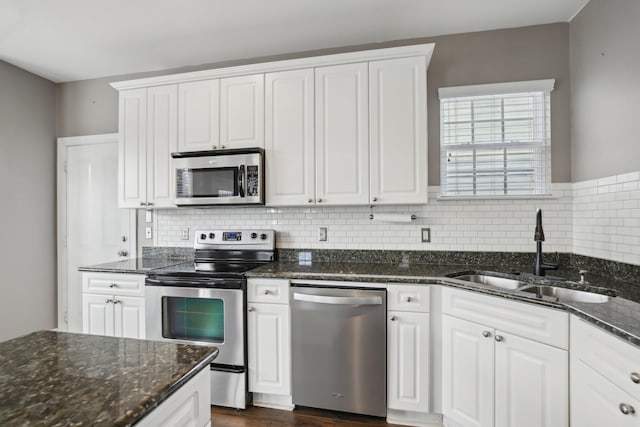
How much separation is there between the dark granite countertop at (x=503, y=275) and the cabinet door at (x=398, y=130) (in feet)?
1.75

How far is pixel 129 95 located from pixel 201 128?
2.53 feet

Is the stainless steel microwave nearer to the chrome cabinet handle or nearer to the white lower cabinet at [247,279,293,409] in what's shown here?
the white lower cabinet at [247,279,293,409]

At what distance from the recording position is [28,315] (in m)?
3.24

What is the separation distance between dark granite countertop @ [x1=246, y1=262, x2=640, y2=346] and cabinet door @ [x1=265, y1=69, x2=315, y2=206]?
57 cm

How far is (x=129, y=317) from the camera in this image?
2533 millimetres

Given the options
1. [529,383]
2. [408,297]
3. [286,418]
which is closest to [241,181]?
[408,297]

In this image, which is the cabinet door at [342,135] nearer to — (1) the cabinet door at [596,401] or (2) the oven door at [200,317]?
(2) the oven door at [200,317]

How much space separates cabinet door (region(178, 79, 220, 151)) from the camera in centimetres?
275

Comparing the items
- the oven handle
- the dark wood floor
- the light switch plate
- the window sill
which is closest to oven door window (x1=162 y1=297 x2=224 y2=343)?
the oven handle

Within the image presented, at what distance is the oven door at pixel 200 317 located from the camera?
7.50 feet

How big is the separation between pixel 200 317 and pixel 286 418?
905 millimetres

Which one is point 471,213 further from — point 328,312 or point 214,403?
point 214,403

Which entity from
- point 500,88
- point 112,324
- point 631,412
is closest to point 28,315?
point 112,324

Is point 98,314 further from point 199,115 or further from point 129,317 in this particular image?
point 199,115
